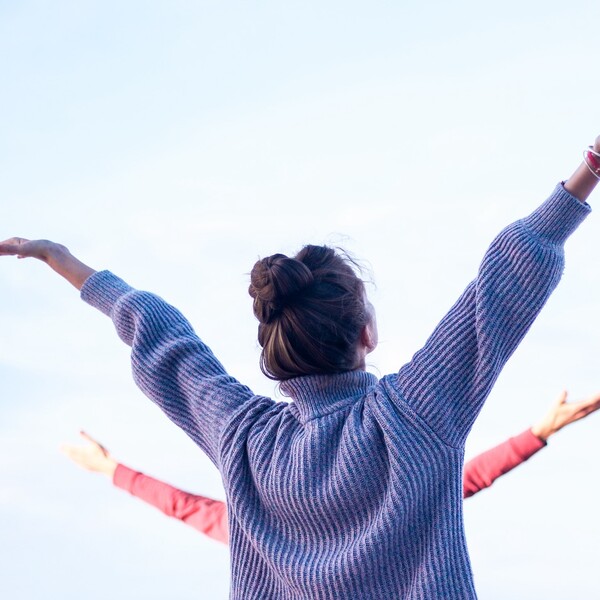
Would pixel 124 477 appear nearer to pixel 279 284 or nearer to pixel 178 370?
pixel 178 370

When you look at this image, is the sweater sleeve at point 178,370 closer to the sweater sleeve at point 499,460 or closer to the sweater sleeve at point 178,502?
the sweater sleeve at point 178,502

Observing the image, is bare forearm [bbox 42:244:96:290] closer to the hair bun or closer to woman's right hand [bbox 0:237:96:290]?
woman's right hand [bbox 0:237:96:290]

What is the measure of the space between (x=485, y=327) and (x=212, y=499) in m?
1.68

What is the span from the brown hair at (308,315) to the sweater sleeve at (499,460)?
108 cm

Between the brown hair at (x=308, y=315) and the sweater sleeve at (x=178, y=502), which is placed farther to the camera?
the sweater sleeve at (x=178, y=502)

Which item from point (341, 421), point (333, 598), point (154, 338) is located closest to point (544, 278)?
point (341, 421)

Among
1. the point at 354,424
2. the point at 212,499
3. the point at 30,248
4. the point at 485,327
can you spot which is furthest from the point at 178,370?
the point at 212,499

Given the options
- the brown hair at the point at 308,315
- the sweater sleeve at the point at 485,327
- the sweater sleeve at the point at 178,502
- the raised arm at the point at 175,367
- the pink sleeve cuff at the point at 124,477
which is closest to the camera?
the sweater sleeve at the point at 485,327

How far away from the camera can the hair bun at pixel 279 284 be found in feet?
6.69

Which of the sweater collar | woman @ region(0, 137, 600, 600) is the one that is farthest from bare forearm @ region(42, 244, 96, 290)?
the sweater collar

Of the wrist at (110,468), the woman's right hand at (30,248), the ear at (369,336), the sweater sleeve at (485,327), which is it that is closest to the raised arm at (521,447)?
the ear at (369,336)

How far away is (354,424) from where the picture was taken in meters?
1.96

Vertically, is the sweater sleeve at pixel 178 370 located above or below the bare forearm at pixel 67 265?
below

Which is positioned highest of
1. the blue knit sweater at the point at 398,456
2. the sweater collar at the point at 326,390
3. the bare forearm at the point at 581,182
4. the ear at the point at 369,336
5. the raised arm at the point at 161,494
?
the raised arm at the point at 161,494
